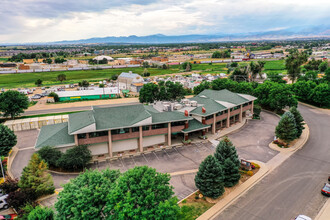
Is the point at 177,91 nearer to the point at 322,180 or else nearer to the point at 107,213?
the point at 322,180

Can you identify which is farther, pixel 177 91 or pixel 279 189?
pixel 177 91

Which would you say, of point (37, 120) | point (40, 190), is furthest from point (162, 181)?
point (37, 120)

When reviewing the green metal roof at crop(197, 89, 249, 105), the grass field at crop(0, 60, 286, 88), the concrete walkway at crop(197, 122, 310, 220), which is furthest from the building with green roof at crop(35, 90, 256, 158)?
the grass field at crop(0, 60, 286, 88)

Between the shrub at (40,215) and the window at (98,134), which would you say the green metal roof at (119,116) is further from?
the shrub at (40,215)

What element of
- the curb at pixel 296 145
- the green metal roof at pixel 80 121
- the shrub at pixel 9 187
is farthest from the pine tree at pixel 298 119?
the shrub at pixel 9 187

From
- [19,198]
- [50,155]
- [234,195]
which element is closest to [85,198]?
[19,198]

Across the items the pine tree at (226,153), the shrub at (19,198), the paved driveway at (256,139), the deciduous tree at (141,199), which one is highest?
the deciduous tree at (141,199)

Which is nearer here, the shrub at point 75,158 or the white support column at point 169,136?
the shrub at point 75,158

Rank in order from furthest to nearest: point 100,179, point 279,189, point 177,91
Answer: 1. point 177,91
2. point 279,189
3. point 100,179
